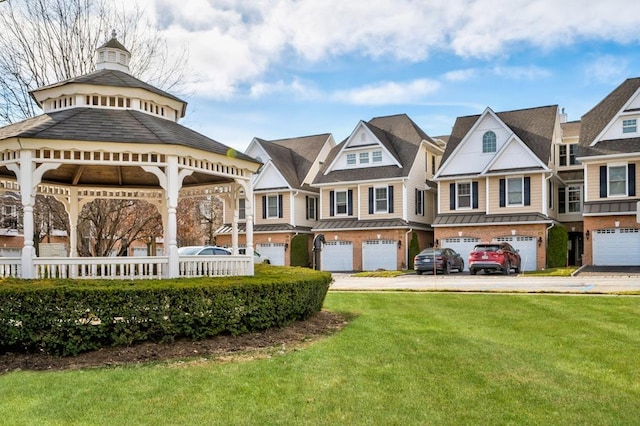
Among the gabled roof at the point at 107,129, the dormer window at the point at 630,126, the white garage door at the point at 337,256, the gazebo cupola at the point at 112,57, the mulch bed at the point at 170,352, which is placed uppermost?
the dormer window at the point at 630,126

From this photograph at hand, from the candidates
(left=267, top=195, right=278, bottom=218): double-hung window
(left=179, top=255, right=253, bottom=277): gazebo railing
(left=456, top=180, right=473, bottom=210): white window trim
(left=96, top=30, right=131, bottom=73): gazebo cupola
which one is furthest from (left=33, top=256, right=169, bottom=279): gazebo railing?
(left=267, top=195, right=278, bottom=218): double-hung window

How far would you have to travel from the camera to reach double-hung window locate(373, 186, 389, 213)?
3719 cm

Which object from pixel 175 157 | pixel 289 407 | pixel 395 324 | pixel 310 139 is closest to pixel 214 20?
pixel 175 157

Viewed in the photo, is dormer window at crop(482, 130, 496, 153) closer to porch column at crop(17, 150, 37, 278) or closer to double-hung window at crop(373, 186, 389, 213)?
double-hung window at crop(373, 186, 389, 213)

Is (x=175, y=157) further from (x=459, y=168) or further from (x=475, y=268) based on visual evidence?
(x=459, y=168)

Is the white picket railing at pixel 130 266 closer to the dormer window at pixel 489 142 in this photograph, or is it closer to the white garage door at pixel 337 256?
the white garage door at pixel 337 256

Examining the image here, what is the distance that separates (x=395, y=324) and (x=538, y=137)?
84.6 ft

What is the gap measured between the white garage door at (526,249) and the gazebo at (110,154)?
22.0m

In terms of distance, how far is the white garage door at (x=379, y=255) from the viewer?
35969mm

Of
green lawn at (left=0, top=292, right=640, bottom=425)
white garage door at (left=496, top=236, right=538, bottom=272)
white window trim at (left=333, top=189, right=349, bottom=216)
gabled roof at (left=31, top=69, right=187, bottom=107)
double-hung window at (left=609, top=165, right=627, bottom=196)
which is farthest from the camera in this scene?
white window trim at (left=333, top=189, right=349, bottom=216)

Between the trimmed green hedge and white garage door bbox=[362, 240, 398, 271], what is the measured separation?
25.6 metres

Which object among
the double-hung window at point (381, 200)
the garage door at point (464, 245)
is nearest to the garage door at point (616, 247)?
the garage door at point (464, 245)

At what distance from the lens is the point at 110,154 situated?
11.1 meters

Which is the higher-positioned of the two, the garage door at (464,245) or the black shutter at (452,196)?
the black shutter at (452,196)
